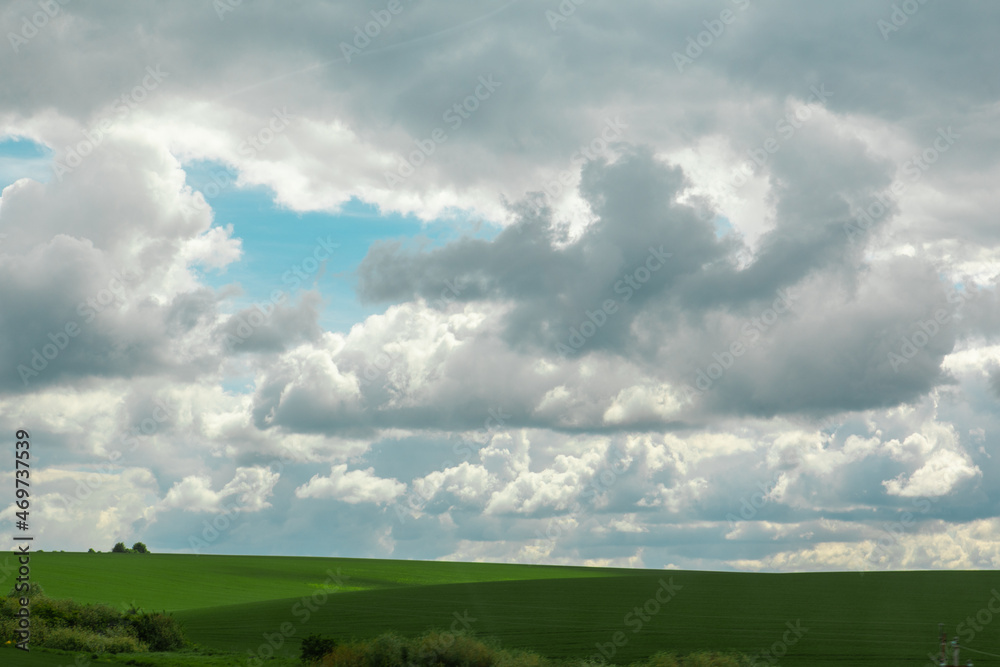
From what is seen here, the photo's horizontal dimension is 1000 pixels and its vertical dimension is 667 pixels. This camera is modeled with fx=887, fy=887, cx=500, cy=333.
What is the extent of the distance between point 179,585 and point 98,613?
59621 mm

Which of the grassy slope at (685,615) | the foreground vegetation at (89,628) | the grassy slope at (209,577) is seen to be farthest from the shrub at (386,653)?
the grassy slope at (209,577)

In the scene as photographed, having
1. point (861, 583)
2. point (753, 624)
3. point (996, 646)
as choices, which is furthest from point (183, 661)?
point (861, 583)

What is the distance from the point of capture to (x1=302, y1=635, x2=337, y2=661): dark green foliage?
143ft

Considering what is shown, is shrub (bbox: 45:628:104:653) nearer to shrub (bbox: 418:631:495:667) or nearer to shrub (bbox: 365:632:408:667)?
shrub (bbox: 365:632:408:667)

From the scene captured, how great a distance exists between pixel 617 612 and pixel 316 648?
28.7 metres

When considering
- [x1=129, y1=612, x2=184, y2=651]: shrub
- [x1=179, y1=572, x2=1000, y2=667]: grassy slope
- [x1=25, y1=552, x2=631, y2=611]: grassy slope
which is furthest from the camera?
[x1=25, y1=552, x2=631, y2=611]: grassy slope

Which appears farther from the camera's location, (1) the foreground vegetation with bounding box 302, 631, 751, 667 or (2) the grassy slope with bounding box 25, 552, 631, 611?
(2) the grassy slope with bounding box 25, 552, 631, 611

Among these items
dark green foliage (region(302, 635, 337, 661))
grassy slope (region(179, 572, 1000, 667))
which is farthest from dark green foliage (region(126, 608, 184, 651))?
dark green foliage (region(302, 635, 337, 661))

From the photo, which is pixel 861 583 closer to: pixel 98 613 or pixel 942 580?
pixel 942 580

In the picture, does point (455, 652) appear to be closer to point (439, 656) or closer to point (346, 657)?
point (439, 656)

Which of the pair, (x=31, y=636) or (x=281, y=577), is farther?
(x=281, y=577)

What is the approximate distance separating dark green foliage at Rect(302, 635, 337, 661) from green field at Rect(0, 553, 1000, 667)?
459 cm

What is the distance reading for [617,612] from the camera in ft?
216

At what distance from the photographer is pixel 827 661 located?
4288cm
